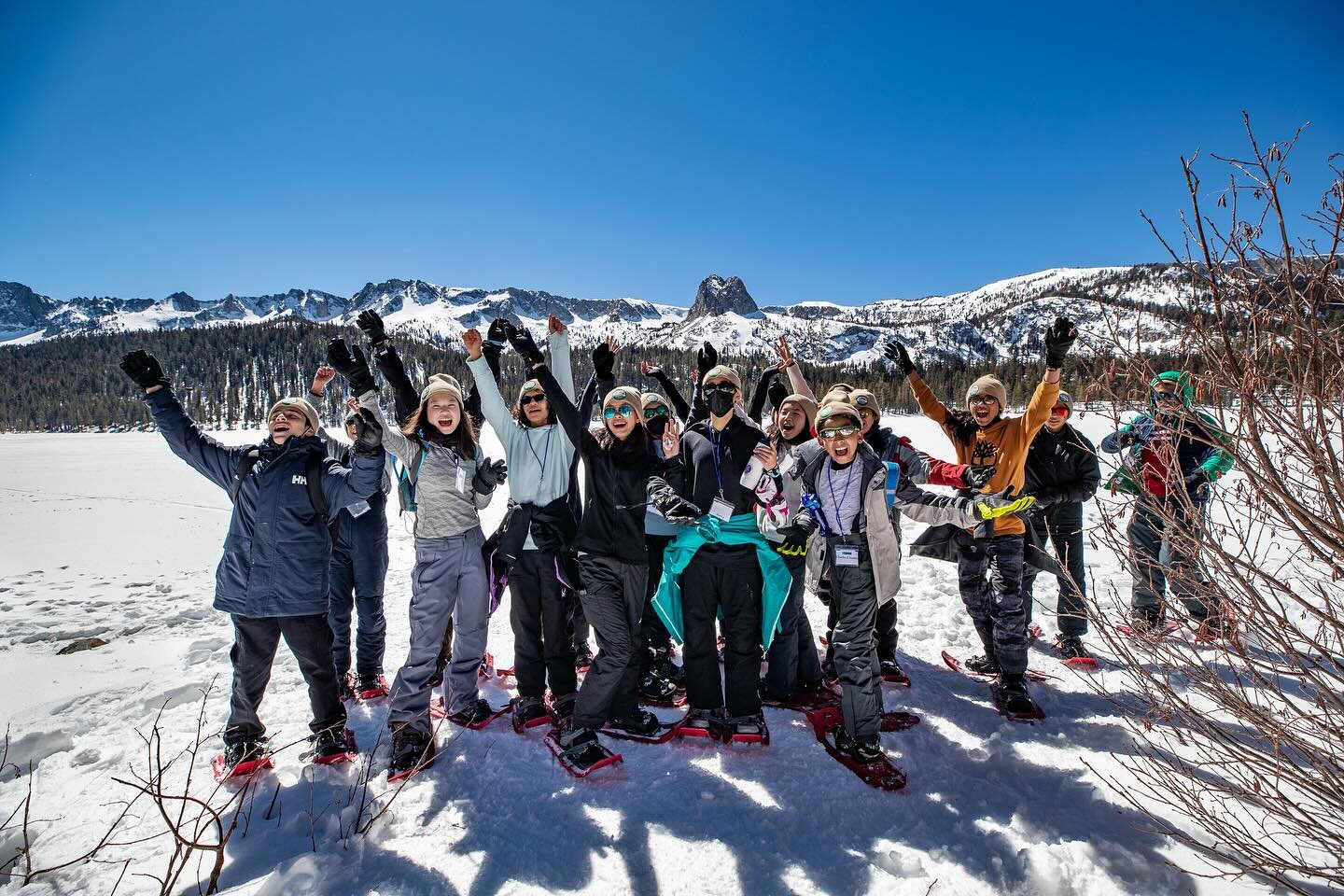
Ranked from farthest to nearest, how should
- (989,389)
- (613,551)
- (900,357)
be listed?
(900,357) < (989,389) < (613,551)

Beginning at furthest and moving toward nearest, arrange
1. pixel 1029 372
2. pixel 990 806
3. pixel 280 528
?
pixel 1029 372
pixel 280 528
pixel 990 806

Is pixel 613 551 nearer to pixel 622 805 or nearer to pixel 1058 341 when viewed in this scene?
pixel 622 805

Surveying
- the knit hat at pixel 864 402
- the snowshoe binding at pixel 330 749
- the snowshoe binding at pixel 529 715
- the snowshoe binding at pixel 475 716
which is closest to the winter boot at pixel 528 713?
the snowshoe binding at pixel 529 715

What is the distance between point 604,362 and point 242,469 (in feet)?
8.56

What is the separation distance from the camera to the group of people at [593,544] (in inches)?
141

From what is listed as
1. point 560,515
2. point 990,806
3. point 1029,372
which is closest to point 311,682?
point 560,515

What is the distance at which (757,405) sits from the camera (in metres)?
5.74

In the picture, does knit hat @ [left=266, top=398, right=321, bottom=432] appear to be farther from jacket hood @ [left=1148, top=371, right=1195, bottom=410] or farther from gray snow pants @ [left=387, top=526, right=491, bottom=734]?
jacket hood @ [left=1148, top=371, right=1195, bottom=410]

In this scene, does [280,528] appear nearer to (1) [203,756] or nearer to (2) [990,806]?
(1) [203,756]

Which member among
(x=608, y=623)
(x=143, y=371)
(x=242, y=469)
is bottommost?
(x=608, y=623)

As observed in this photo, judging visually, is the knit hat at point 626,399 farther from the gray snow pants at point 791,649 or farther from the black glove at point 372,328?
the black glove at point 372,328

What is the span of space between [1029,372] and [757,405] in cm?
8866

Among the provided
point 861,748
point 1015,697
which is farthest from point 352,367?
point 1015,697

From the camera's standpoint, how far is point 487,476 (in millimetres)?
4004
